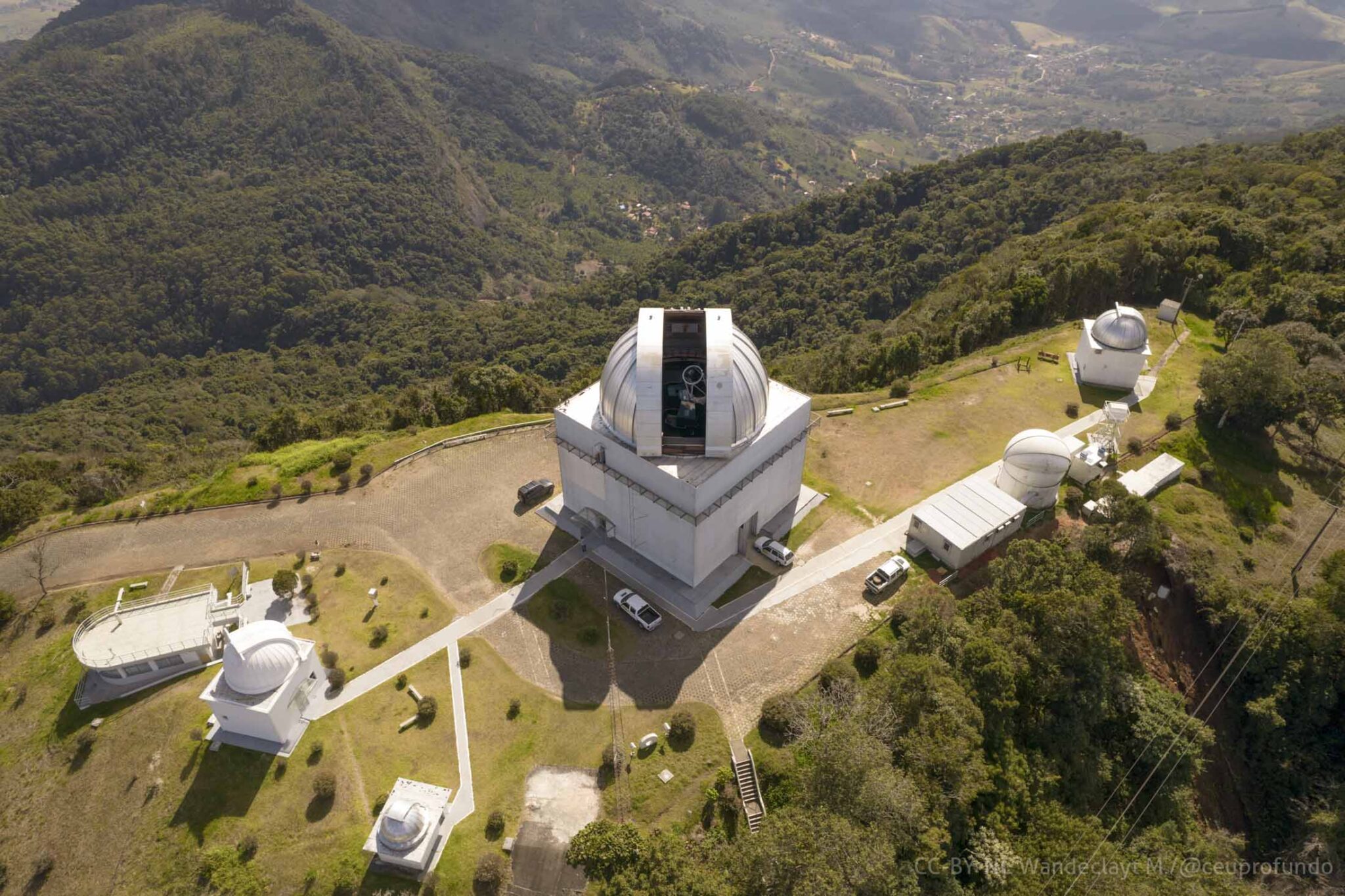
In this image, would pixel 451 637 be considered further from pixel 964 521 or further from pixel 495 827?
pixel 964 521

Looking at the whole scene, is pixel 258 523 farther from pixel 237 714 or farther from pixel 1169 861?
pixel 1169 861

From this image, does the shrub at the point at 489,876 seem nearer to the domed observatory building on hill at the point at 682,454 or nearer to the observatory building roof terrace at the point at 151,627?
the domed observatory building on hill at the point at 682,454

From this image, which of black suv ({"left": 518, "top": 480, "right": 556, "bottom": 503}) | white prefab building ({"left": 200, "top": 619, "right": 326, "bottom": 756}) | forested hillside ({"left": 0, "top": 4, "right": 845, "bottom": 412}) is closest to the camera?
white prefab building ({"left": 200, "top": 619, "right": 326, "bottom": 756})

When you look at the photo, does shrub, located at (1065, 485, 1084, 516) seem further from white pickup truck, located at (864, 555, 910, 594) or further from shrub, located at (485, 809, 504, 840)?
shrub, located at (485, 809, 504, 840)

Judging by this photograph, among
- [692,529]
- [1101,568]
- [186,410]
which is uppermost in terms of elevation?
[692,529]

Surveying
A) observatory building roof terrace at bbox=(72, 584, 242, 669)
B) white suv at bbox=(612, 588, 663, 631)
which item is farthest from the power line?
observatory building roof terrace at bbox=(72, 584, 242, 669)

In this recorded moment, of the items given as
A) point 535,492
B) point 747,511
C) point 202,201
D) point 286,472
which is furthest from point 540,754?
point 202,201

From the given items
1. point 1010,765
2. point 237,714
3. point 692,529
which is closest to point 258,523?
point 237,714
